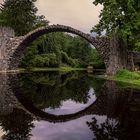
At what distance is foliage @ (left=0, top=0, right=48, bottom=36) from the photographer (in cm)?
7425

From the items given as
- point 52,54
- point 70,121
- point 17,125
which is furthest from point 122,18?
point 52,54

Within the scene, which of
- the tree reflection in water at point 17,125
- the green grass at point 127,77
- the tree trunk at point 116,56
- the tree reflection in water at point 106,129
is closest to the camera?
the tree reflection in water at point 17,125

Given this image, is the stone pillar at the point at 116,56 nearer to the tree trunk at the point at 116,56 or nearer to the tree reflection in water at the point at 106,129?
the tree trunk at the point at 116,56

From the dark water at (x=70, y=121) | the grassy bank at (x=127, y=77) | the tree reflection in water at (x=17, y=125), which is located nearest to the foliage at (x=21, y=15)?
the grassy bank at (x=127, y=77)

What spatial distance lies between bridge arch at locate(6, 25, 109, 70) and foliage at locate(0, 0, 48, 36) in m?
18.1

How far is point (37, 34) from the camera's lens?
5488 cm

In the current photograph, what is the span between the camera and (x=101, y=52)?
159ft

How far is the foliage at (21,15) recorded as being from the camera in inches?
2923

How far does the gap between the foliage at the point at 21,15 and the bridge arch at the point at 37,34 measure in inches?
712

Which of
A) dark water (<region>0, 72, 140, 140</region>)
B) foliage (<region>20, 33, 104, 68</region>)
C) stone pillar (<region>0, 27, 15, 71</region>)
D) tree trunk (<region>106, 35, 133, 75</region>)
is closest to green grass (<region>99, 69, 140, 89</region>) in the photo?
tree trunk (<region>106, 35, 133, 75</region>)

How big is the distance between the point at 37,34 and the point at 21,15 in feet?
68.5

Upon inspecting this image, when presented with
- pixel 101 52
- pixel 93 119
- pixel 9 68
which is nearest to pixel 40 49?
pixel 9 68

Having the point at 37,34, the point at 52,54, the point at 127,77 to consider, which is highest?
the point at 37,34

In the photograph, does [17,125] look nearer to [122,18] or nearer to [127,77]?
[127,77]
